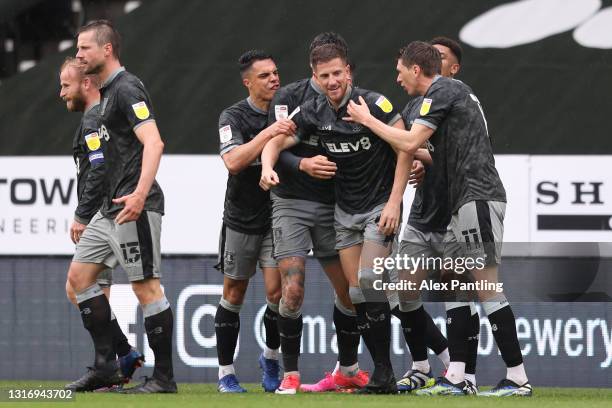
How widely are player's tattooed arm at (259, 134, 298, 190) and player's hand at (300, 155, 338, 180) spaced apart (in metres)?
0.19

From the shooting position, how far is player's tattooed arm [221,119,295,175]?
7562 mm

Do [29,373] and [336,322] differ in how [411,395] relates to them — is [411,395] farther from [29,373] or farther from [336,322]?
[29,373]

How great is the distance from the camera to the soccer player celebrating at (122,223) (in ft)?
24.0

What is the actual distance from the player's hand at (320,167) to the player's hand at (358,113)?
26 cm

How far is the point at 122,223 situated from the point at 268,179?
2.68 ft

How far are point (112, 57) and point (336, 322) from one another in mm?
2030

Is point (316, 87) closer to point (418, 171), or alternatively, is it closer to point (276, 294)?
point (418, 171)

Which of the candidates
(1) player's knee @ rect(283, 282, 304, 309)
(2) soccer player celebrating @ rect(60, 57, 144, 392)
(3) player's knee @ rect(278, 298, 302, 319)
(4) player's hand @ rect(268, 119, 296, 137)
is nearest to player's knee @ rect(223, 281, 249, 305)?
(3) player's knee @ rect(278, 298, 302, 319)

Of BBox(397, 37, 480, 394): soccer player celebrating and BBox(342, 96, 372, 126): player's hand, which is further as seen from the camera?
BBox(397, 37, 480, 394): soccer player celebrating

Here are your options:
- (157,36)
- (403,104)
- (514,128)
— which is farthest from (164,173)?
(514,128)

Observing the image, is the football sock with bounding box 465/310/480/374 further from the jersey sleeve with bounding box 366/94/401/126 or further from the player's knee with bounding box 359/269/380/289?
the jersey sleeve with bounding box 366/94/401/126

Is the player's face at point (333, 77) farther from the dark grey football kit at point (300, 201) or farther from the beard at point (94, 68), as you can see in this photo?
the beard at point (94, 68)

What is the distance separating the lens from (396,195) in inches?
288

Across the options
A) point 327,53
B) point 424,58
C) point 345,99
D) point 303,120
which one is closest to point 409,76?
point 424,58
